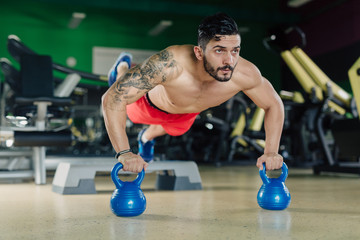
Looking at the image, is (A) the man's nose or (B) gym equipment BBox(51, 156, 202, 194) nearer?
(A) the man's nose

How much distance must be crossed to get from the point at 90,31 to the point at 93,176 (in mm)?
7058

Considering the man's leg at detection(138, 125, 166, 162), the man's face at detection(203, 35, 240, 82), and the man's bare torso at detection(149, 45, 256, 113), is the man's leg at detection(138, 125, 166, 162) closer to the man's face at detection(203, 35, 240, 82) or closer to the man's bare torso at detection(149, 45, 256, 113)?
the man's bare torso at detection(149, 45, 256, 113)

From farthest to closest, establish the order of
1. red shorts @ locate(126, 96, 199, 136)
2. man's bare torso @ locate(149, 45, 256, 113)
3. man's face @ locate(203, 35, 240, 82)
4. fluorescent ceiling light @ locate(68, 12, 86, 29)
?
1. fluorescent ceiling light @ locate(68, 12, 86, 29)
2. red shorts @ locate(126, 96, 199, 136)
3. man's bare torso @ locate(149, 45, 256, 113)
4. man's face @ locate(203, 35, 240, 82)

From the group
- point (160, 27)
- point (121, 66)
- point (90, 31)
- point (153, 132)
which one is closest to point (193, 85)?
point (121, 66)

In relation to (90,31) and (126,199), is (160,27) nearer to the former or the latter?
(90,31)

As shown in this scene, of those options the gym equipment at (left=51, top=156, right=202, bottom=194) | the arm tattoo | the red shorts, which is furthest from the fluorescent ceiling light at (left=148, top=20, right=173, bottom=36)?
the arm tattoo

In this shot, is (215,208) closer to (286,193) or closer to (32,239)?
(286,193)

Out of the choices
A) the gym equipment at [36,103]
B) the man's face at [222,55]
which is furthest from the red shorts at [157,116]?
the gym equipment at [36,103]

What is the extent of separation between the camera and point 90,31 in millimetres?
8859

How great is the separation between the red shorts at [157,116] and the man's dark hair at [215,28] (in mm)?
660

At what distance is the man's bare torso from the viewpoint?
1.57 meters

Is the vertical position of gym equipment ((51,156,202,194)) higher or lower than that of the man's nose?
lower

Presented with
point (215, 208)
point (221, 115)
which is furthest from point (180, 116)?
point (221, 115)

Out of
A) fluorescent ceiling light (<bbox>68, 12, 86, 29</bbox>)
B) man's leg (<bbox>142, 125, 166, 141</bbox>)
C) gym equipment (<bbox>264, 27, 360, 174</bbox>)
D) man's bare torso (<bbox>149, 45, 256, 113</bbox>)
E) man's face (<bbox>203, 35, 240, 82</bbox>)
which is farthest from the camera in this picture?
fluorescent ceiling light (<bbox>68, 12, 86, 29</bbox>)
